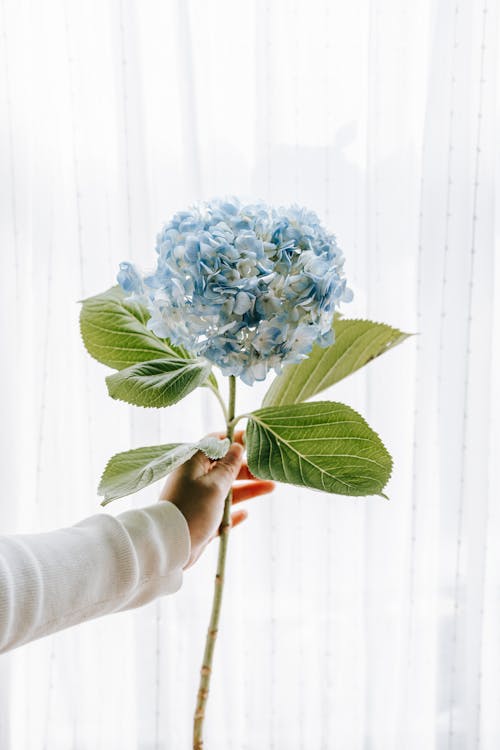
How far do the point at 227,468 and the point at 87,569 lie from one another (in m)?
0.20

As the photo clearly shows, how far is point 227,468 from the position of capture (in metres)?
0.88

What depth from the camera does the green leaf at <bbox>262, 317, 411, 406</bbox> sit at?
0.82 meters

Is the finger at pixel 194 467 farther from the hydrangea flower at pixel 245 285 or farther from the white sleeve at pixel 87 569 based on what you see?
the hydrangea flower at pixel 245 285

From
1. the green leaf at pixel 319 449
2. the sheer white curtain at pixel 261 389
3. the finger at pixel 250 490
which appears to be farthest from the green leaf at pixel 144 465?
the sheer white curtain at pixel 261 389

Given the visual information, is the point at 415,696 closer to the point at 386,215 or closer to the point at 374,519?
the point at 374,519

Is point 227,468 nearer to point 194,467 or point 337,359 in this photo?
point 194,467

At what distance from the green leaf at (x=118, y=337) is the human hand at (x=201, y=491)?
135 mm

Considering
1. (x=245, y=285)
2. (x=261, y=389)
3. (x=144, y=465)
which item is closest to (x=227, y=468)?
(x=144, y=465)

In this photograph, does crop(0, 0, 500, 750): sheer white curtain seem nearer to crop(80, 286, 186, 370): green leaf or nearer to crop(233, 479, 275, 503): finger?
crop(233, 479, 275, 503): finger

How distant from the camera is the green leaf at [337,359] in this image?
2.69ft

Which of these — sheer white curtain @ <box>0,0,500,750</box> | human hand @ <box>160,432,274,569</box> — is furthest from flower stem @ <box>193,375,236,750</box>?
sheer white curtain @ <box>0,0,500,750</box>

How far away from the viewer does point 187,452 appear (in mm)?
763

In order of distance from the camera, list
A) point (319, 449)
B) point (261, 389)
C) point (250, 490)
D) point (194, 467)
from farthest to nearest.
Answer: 1. point (261, 389)
2. point (250, 490)
3. point (194, 467)
4. point (319, 449)

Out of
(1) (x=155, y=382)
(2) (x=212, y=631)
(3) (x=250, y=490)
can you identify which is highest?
(1) (x=155, y=382)
